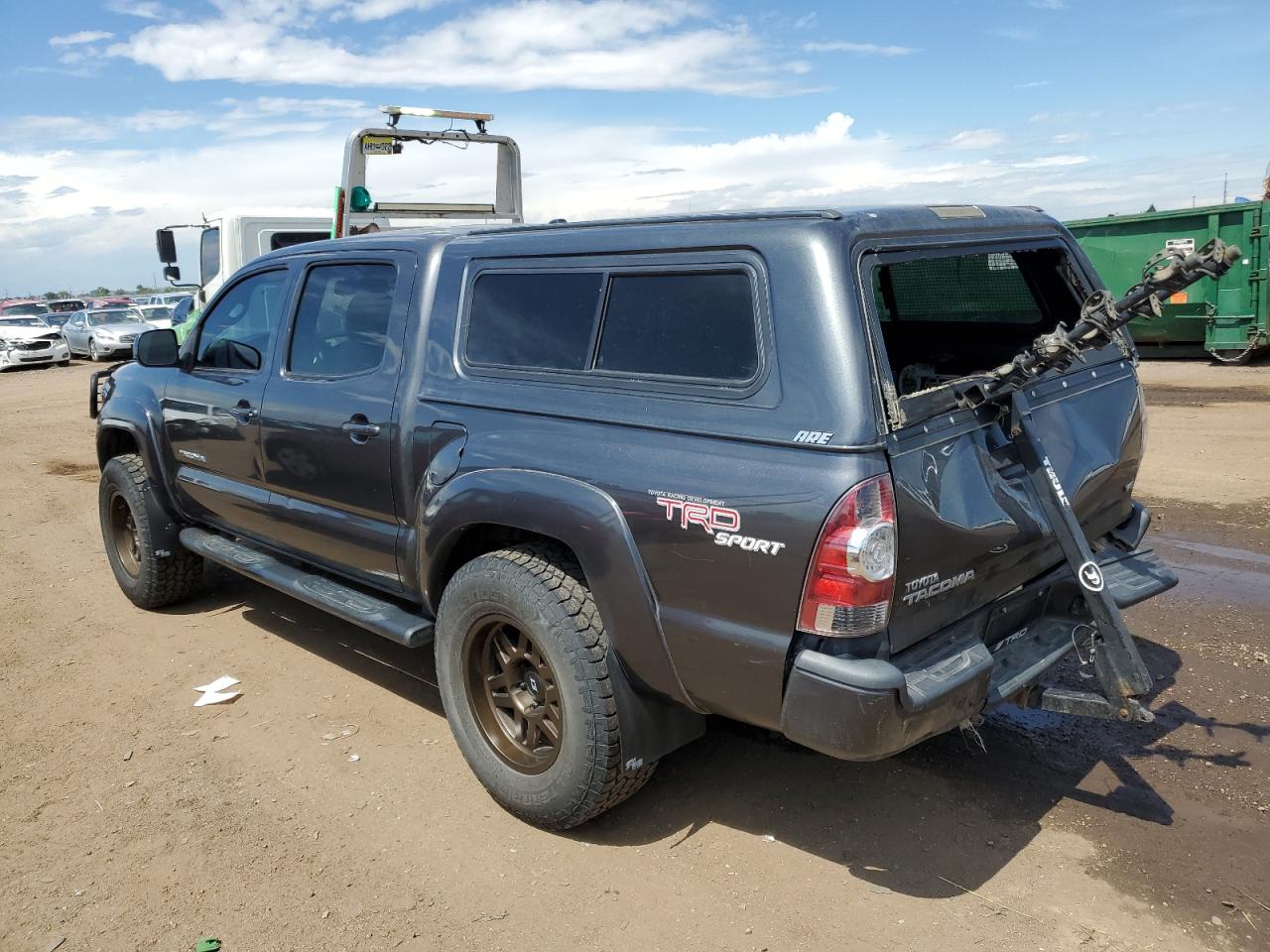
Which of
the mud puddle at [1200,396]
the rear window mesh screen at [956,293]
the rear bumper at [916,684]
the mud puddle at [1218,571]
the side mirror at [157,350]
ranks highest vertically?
the rear window mesh screen at [956,293]

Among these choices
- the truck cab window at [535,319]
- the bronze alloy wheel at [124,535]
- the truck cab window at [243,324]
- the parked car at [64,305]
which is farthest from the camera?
the parked car at [64,305]

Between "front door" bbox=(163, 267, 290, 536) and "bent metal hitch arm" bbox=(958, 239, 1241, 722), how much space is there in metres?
3.27

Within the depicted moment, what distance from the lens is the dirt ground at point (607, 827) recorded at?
300 cm

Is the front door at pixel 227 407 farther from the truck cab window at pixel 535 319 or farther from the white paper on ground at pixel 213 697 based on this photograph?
the truck cab window at pixel 535 319

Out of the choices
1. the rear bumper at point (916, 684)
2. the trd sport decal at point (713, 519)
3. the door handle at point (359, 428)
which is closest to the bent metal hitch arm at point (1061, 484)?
the rear bumper at point (916, 684)

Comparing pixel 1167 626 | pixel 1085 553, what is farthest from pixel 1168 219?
pixel 1085 553

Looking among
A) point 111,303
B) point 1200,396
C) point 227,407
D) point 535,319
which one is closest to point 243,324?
point 227,407

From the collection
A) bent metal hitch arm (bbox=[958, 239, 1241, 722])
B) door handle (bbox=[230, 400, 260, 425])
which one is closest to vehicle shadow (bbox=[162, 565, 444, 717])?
door handle (bbox=[230, 400, 260, 425])

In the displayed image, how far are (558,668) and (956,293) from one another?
2.42 metres

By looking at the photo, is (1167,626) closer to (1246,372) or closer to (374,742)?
(374,742)

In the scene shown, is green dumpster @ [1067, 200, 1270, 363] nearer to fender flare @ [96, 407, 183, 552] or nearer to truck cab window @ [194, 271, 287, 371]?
truck cab window @ [194, 271, 287, 371]

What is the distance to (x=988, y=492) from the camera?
3002 millimetres

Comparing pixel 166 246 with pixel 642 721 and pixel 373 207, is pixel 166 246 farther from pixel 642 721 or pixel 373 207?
pixel 642 721

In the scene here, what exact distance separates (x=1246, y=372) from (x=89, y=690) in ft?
48.8
